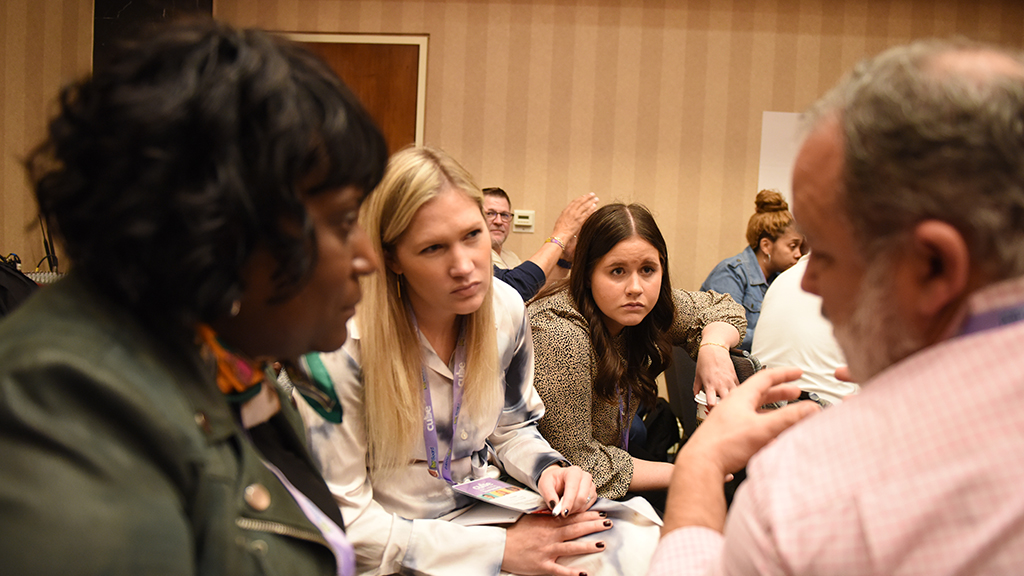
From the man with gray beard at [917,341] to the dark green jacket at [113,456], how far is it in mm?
528

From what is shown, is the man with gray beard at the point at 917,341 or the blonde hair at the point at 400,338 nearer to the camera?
the man with gray beard at the point at 917,341

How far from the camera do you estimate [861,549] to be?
62 cm

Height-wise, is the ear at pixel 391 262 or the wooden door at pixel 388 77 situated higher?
the wooden door at pixel 388 77

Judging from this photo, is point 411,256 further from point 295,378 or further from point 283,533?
point 283,533

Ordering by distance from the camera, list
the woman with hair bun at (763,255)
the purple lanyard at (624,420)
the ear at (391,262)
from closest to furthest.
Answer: the ear at (391,262), the purple lanyard at (624,420), the woman with hair bun at (763,255)

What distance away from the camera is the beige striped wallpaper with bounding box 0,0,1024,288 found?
5.14 meters

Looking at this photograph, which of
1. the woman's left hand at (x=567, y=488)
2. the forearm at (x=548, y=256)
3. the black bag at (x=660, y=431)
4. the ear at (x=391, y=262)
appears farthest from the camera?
the forearm at (x=548, y=256)

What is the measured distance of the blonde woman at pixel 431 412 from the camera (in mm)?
1469

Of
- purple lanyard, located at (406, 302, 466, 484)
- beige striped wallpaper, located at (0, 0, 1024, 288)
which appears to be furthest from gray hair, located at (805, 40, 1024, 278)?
beige striped wallpaper, located at (0, 0, 1024, 288)

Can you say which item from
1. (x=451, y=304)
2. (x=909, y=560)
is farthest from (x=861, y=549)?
(x=451, y=304)

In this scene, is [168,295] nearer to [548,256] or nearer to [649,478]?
[649,478]

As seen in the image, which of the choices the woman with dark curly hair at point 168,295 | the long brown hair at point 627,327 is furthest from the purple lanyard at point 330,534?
the long brown hair at point 627,327

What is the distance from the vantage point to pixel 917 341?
→ 717mm

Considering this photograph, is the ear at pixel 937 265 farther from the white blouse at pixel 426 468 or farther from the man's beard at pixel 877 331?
the white blouse at pixel 426 468
